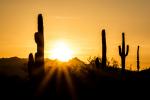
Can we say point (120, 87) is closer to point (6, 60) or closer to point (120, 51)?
point (120, 51)

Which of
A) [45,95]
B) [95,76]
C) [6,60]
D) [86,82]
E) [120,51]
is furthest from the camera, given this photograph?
[6,60]

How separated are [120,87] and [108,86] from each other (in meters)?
0.72

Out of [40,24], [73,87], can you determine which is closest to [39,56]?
[40,24]

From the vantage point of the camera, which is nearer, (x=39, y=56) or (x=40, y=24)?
(x=39, y=56)

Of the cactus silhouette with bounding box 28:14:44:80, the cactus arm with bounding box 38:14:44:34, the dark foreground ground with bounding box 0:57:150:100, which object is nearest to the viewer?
the dark foreground ground with bounding box 0:57:150:100

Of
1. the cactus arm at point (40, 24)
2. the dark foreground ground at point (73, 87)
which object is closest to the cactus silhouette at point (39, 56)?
the cactus arm at point (40, 24)

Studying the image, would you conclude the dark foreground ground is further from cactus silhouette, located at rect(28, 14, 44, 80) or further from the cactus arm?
the cactus arm

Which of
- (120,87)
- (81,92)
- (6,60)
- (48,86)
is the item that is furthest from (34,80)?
(6,60)

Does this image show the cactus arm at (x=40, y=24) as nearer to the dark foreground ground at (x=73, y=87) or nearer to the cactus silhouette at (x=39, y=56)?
the cactus silhouette at (x=39, y=56)

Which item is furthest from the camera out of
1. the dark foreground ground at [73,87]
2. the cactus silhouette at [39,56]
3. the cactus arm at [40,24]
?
the cactus arm at [40,24]

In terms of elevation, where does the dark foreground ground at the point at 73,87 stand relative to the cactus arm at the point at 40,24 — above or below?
below

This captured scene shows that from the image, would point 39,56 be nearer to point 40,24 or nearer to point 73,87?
point 40,24

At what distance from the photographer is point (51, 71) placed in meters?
32.8

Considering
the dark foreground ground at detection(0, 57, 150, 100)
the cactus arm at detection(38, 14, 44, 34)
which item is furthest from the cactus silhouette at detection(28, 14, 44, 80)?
the dark foreground ground at detection(0, 57, 150, 100)
